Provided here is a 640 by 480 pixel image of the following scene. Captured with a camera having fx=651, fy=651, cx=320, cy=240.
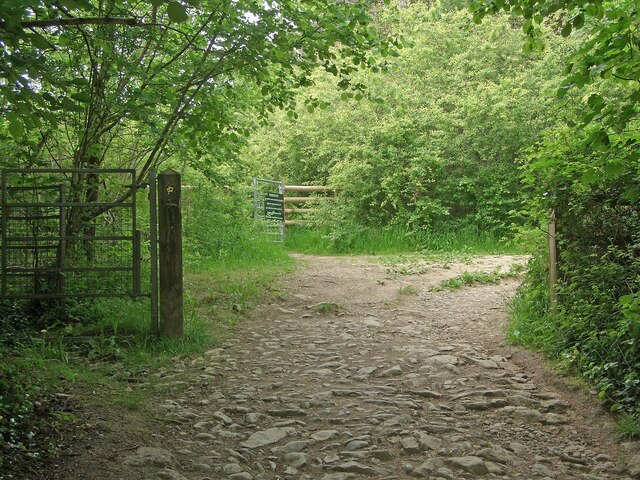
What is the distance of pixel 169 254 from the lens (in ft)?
22.4

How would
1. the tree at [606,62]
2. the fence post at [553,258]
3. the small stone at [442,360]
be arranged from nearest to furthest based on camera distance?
1. the tree at [606,62]
2. the small stone at [442,360]
3. the fence post at [553,258]

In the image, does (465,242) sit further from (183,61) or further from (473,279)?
(183,61)

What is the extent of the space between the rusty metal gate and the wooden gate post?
0.41 m

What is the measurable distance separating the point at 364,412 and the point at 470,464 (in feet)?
3.91

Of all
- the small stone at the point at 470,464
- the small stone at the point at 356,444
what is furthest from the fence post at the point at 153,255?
the small stone at the point at 470,464

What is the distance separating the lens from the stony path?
13.4 feet

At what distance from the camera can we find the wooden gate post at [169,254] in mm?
6824

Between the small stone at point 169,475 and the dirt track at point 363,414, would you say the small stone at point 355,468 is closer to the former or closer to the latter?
the dirt track at point 363,414

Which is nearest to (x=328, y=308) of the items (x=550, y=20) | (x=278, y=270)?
(x=278, y=270)

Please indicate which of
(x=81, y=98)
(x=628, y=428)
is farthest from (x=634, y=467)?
(x=81, y=98)

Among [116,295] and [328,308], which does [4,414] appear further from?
[328,308]

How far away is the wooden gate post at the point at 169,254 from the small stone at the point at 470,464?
3628 millimetres

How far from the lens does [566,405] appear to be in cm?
521

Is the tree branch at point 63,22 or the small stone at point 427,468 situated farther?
the tree branch at point 63,22
